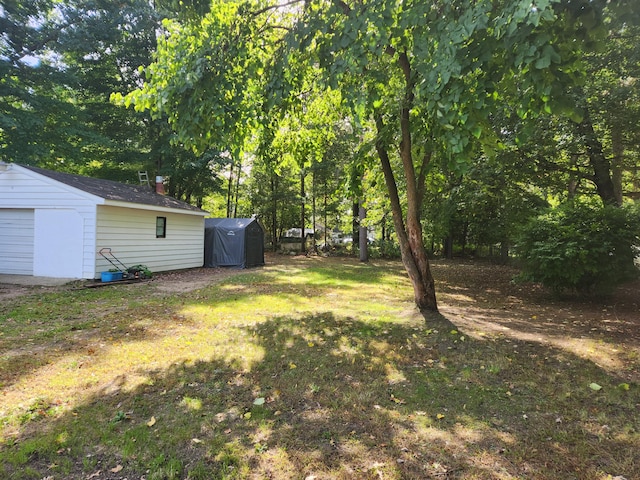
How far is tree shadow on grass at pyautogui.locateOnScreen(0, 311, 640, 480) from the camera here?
2.34 m

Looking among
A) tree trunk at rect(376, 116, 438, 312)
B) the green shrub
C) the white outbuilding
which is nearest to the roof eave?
the white outbuilding

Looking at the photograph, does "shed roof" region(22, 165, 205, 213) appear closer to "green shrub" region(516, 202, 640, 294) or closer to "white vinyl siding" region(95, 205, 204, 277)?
"white vinyl siding" region(95, 205, 204, 277)

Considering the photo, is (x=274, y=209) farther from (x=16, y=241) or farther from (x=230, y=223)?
(x=16, y=241)

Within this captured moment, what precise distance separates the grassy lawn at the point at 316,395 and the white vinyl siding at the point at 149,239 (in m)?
4.38

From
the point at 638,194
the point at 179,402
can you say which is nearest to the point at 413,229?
the point at 179,402

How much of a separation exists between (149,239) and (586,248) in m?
12.4

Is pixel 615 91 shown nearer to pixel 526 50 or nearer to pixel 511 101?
pixel 511 101

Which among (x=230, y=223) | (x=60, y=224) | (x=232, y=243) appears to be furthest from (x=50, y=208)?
(x=230, y=223)

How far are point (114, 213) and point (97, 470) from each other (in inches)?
399

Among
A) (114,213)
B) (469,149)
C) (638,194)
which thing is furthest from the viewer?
(638,194)

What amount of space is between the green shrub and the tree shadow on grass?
388 centimetres

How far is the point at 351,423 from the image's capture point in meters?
2.87

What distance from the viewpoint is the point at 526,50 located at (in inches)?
115

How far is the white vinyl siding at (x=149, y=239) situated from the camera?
1074 cm
